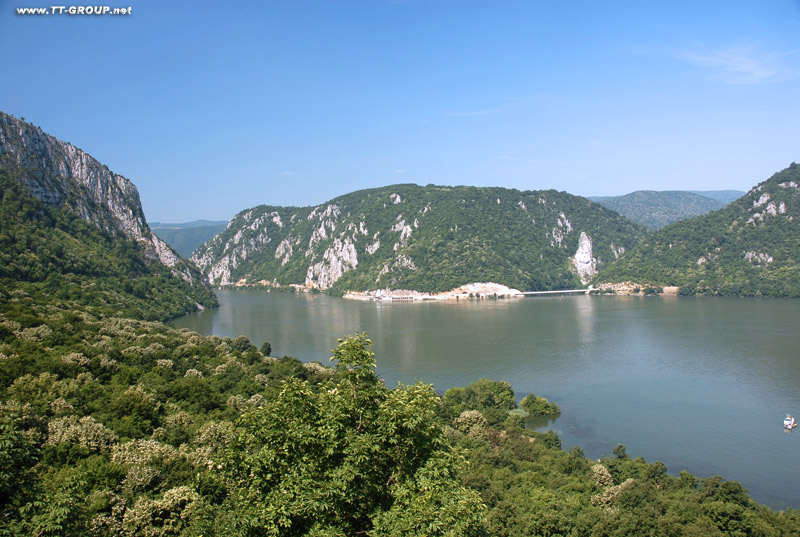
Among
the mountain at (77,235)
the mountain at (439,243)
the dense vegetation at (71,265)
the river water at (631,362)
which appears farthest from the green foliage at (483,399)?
the mountain at (439,243)

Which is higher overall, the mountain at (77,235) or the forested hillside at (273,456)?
the mountain at (77,235)

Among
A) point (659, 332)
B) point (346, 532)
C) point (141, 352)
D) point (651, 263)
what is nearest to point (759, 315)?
point (659, 332)

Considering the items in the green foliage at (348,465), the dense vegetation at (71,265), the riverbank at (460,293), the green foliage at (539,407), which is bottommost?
the green foliage at (539,407)

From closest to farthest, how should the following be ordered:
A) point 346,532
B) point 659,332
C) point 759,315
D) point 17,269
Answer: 1. point 346,532
2. point 17,269
3. point 659,332
4. point 759,315

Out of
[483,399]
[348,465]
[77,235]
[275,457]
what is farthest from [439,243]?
[348,465]

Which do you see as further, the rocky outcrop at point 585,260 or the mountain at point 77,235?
the rocky outcrop at point 585,260

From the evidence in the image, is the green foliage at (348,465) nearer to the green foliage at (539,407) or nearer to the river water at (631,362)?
the river water at (631,362)

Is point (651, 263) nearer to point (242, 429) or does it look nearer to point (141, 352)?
point (141, 352)
